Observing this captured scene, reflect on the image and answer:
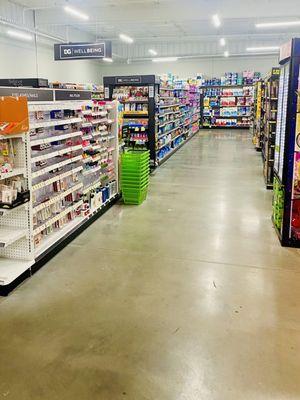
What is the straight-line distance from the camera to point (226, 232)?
221 inches

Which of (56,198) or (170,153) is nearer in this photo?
(56,198)

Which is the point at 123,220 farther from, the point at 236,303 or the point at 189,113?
the point at 189,113

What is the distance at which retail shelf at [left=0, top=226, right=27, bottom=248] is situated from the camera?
3767 millimetres

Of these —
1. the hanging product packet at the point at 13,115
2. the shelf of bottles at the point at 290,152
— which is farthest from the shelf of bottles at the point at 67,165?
the shelf of bottles at the point at 290,152

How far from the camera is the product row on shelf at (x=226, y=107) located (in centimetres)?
2244

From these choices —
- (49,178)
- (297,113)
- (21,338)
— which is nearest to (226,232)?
(297,113)

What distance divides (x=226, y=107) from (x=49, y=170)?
19.7m

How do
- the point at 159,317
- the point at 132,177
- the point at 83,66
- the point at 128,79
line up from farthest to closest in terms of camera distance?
the point at 83,66, the point at 128,79, the point at 132,177, the point at 159,317

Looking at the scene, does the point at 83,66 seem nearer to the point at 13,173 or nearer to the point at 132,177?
the point at 132,177

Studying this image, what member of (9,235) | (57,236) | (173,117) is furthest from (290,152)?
(173,117)

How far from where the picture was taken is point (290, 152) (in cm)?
479

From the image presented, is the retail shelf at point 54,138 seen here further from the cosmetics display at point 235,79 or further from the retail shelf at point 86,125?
the cosmetics display at point 235,79

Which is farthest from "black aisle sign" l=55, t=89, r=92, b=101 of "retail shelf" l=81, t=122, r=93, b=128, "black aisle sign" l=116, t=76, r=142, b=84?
"black aisle sign" l=116, t=76, r=142, b=84

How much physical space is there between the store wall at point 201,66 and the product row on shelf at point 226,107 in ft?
5.70
